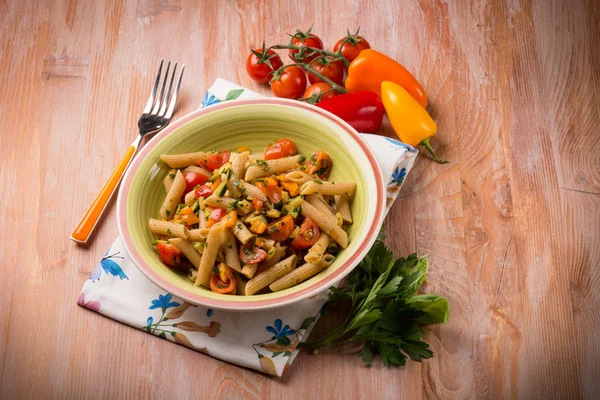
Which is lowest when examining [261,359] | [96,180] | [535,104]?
[261,359]

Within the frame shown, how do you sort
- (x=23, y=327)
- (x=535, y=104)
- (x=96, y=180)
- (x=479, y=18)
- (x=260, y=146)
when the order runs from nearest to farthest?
(x=23, y=327)
(x=260, y=146)
(x=96, y=180)
(x=535, y=104)
(x=479, y=18)

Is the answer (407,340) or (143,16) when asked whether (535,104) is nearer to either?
(407,340)

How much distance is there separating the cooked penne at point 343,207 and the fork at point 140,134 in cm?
120

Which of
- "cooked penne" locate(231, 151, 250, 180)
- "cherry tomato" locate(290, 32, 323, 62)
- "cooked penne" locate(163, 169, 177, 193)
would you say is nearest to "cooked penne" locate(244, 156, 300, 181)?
"cooked penne" locate(231, 151, 250, 180)

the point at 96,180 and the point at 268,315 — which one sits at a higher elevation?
the point at 96,180

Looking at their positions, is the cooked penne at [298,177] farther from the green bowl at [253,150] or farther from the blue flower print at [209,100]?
the blue flower print at [209,100]

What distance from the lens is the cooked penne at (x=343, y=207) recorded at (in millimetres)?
2658

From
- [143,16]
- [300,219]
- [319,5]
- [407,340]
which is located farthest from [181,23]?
[407,340]

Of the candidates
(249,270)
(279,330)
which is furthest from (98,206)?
(279,330)

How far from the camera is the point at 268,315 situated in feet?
8.64

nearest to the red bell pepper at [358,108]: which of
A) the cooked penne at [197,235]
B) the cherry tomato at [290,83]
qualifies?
the cherry tomato at [290,83]

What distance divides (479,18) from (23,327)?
3229mm

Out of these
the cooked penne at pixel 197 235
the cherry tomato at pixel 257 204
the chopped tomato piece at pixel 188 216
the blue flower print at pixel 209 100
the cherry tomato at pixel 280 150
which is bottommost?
the cooked penne at pixel 197 235

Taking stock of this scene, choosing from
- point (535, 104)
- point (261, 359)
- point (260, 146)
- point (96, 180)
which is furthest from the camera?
point (535, 104)
